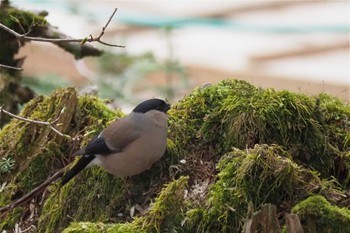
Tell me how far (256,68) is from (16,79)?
4777 millimetres

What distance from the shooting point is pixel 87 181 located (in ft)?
15.6

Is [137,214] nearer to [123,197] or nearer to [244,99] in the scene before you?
[123,197]

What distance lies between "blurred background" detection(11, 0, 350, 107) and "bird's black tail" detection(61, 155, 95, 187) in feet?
16.4

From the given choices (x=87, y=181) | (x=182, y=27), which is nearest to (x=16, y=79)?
(x=87, y=181)

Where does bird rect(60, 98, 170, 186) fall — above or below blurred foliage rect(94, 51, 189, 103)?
above

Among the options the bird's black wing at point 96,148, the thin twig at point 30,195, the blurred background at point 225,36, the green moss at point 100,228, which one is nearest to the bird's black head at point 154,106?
the bird's black wing at point 96,148

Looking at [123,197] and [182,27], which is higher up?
[123,197]

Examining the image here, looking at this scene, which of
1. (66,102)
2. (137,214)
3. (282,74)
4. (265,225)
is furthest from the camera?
(282,74)

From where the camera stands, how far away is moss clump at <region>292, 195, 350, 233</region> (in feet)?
12.4

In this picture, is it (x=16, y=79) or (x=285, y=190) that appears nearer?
(x=285, y=190)

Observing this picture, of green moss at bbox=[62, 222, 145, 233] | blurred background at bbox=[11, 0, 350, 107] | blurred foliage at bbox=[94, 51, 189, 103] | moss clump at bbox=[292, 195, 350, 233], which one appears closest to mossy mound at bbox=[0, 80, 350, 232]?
→ green moss at bbox=[62, 222, 145, 233]

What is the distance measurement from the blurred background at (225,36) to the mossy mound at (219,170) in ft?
16.0

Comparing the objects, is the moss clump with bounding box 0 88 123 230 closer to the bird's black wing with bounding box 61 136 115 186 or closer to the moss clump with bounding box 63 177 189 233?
the bird's black wing with bounding box 61 136 115 186

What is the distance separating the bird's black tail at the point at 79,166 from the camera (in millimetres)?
4637
